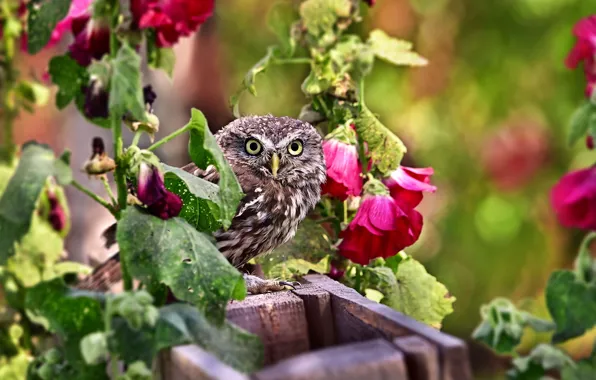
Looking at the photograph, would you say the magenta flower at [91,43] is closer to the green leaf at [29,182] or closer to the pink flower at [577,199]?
the green leaf at [29,182]

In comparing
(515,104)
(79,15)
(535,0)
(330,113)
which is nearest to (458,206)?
(515,104)

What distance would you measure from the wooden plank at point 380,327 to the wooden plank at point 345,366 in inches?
2.2

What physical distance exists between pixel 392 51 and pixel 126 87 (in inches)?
31.6

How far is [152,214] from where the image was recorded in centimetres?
132

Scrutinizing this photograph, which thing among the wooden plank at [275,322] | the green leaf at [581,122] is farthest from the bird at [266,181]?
the green leaf at [581,122]

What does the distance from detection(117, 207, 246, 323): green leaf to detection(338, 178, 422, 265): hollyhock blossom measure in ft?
1.29

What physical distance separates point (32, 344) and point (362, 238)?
99 cm

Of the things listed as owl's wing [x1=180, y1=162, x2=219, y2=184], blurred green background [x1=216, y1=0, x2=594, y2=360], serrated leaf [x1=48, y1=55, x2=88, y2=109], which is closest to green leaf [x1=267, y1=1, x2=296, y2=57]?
owl's wing [x1=180, y1=162, x2=219, y2=184]

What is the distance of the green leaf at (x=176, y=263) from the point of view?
4.21 ft

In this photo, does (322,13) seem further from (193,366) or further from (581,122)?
(193,366)

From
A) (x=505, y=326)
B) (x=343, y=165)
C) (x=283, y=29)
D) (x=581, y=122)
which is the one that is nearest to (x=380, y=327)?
(x=505, y=326)

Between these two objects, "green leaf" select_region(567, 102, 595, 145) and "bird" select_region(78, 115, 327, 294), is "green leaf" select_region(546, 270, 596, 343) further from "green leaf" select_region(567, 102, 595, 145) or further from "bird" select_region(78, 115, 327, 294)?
"bird" select_region(78, 115, 327, 294)

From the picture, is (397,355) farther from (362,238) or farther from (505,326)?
(362,238)

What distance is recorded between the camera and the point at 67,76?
4.65 feet
